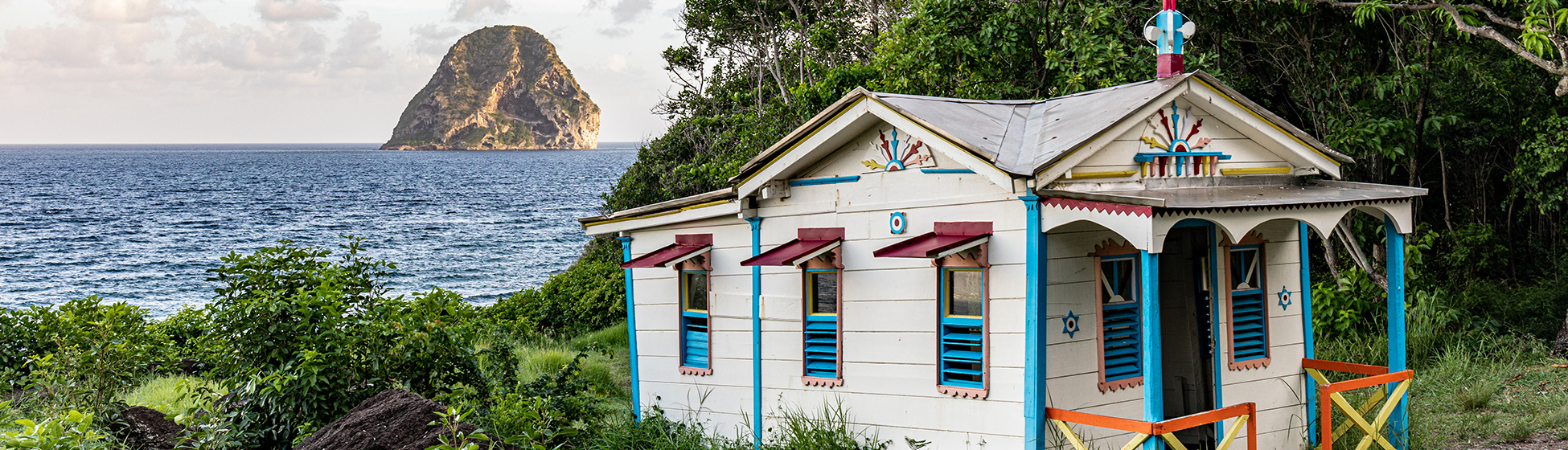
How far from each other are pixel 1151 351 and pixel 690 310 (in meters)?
4.81

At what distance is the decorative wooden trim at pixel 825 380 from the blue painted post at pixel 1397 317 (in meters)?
4.74

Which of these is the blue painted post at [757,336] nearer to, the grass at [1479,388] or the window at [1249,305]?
the window at [1249,305]

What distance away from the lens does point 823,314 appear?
30.1 feet

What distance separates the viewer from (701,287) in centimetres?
1032

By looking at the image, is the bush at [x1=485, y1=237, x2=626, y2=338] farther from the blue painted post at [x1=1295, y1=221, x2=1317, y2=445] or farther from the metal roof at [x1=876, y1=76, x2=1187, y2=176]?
the blue painted post at [x1=1295, y1=221, x2=1317, y2=445]

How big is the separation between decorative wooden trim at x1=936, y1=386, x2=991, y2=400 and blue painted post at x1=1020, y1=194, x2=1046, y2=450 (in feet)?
1.09

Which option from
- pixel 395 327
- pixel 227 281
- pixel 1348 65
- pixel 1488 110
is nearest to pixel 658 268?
pixel 395 327

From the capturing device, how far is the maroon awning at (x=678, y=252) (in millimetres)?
9984

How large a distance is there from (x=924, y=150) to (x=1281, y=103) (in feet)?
34.3

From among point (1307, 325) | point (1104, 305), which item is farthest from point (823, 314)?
point (1307, 325)

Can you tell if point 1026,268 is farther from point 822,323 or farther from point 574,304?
point 574,304

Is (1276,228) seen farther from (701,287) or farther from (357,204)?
(357,204)

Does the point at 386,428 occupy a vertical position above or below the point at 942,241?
below

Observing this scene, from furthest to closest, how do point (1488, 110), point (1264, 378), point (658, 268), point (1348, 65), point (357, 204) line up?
1. point (357, 204)
2. point (1488, 110)
3. point (1348, 65)
4. point (658, 268)
5. point (1264, 378)
